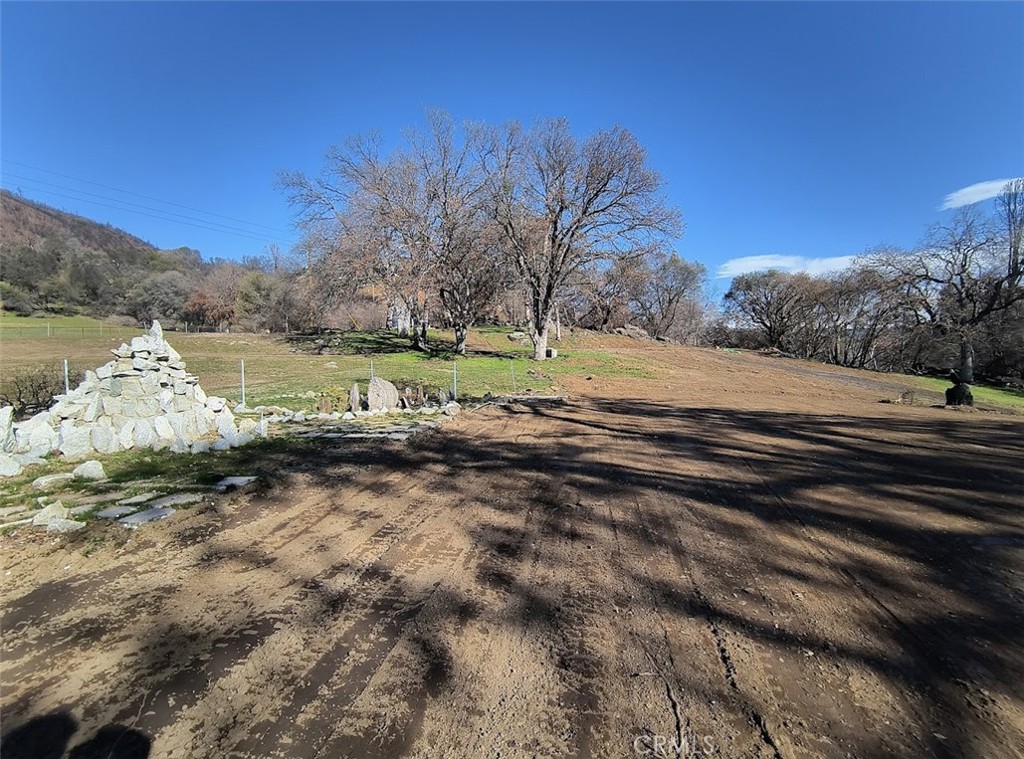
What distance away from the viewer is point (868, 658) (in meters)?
2.42

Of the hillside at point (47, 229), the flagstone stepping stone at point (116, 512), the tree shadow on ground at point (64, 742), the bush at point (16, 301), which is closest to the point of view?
the tree shadow on ground at point (64, 742)

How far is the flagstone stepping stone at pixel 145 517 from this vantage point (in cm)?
377

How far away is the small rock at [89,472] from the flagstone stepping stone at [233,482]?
3.90ft

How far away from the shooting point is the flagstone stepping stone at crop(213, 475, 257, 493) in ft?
15.2

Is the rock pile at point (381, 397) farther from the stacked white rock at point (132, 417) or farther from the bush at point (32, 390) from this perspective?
the bush at point (32, 390)

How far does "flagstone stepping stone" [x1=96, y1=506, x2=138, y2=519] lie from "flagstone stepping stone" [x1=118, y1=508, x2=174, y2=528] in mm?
88

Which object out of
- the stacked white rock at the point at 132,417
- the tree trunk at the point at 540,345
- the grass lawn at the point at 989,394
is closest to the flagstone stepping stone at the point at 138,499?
the stacked white rock at the point at 132,417

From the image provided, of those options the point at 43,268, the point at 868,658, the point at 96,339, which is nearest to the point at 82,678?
the point at 868,658

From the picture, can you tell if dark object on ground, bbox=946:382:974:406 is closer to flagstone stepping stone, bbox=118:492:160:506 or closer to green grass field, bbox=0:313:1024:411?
green grass field, bbox=0:313:1024:411

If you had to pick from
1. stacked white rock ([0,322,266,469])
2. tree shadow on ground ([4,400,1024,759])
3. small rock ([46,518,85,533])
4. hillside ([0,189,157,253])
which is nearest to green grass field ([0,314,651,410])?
stacked white rock ([0,322,266,469])

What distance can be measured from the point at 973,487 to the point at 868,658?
4.31 meters

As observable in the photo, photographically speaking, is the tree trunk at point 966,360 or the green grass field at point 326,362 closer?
the green grass field at point 326,362

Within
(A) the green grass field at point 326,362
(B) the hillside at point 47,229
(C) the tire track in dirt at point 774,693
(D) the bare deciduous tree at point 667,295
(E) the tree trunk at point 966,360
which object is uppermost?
(B) the hillside at point 47,229

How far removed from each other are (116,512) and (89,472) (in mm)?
1285
